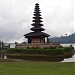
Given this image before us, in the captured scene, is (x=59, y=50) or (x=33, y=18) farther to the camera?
(x=33, y=18)

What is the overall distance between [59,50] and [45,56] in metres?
2.99

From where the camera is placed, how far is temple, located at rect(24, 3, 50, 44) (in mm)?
72000

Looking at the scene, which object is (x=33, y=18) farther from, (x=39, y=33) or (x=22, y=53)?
(x=22, y=53)

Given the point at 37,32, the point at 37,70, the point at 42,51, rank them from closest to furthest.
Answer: the point at 37,70 < the point at 42,51 < the point at 37,32

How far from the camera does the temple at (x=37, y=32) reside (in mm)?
72000

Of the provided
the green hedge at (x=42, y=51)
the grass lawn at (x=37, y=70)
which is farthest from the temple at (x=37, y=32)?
the grass lawn at (x=37, y=70)

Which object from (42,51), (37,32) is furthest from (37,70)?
(37,32)

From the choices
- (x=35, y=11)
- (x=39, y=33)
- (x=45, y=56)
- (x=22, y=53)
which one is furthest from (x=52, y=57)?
(x=35, y=11)

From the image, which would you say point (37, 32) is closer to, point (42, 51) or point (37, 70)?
point (42, 51)

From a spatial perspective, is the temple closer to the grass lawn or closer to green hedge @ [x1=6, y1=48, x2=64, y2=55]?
green hedge @ [x1=6, y1=48, x2=64, y2=55]

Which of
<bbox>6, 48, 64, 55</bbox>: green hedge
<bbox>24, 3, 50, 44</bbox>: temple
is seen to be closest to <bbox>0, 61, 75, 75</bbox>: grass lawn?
<bbox>6, 48, 64, 55</bbox>: green hedge

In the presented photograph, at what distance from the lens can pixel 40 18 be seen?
75750 millimetres

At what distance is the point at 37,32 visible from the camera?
73125 millimetres

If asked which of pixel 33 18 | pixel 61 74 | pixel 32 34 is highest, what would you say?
pixel 33 18
